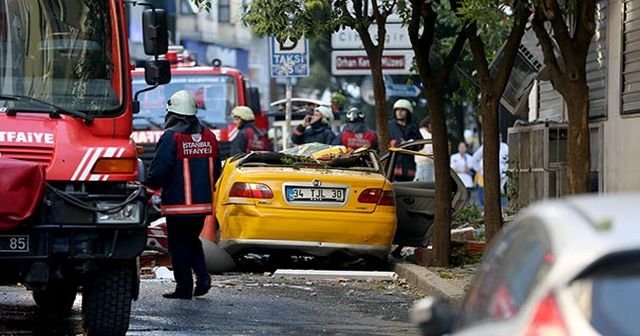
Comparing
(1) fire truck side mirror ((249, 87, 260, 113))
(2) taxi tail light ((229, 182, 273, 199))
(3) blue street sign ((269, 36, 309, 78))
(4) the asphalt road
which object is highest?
(3) blue street sign ((269, 36, 309, 78))

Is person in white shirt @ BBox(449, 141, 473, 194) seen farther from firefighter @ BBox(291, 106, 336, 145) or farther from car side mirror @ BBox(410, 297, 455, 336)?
car side mirror @ BBox(410, 297, 455, 336)

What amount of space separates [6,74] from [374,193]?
219 inches

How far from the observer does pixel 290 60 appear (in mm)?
22750

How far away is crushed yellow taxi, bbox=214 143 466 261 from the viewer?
14719 millimetres

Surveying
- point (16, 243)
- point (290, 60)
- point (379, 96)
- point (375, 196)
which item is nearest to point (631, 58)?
point (375, 196)

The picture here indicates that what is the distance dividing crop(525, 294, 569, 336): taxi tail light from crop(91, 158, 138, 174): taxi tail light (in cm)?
569

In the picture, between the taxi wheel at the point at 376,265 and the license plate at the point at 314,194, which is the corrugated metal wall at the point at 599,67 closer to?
the taxi wheel at the point at 376,265

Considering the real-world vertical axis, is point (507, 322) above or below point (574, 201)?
below

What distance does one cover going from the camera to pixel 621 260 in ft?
14.2

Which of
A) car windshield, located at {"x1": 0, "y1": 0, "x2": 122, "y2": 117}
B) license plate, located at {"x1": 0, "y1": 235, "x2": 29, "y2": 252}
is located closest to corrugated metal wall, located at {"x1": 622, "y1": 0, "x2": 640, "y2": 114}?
car windshield, located at {"x1": 0, "y1": 0, "x2": 122, "y2": 117}

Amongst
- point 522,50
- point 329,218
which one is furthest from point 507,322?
point 522,50

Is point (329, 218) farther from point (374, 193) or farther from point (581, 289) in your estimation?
point (581, 289)

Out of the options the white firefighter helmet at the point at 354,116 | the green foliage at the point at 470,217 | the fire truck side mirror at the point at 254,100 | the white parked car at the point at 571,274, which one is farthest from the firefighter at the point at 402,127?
the white parked car at the point at 571,274

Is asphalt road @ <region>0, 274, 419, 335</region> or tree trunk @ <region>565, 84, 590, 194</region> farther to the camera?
tree trunk @ <region>565, 84, 590, 194</region>
